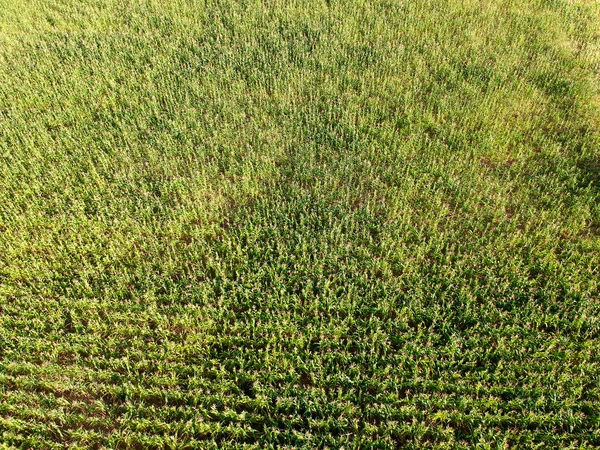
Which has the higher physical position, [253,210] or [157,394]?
[253,210]

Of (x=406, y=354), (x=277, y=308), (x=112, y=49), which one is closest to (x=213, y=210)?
(x=277, y=308)

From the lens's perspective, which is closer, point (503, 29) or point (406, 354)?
point (406, 354)

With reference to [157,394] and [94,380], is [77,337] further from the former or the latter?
[157,394]

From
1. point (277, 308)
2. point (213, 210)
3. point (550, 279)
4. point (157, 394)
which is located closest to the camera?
point (157, 394)

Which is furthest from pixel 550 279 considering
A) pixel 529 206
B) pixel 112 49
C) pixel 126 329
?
pixel 112 49

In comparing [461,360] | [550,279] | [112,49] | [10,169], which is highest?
[112,49]

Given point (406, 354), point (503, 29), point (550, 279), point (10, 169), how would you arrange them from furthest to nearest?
point (503, 29), point (10, 169), point (550, 279), point (406, 354)
